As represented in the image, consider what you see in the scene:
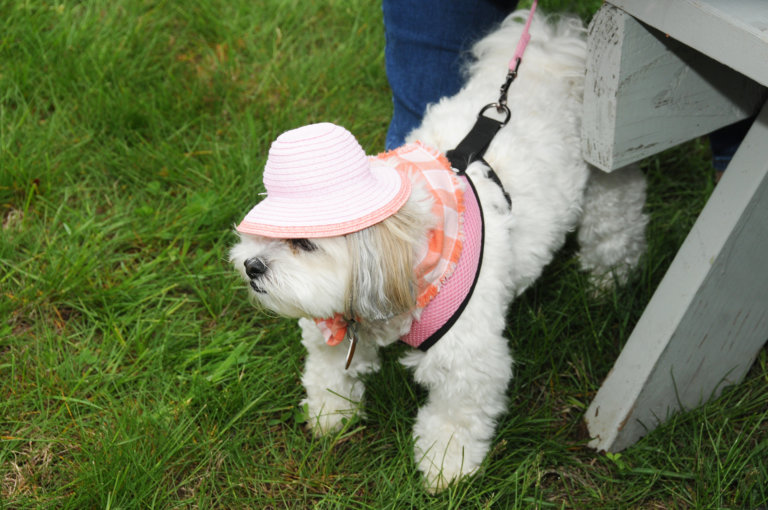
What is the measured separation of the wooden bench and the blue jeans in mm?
589

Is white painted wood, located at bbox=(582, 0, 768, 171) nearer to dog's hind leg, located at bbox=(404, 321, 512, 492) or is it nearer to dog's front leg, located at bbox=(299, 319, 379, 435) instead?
dog's hind leg, located at bbox=(404, 321, 512, 492)

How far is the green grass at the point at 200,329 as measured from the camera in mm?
2203

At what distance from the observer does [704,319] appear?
212cm

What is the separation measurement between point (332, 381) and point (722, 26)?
5.05 ft

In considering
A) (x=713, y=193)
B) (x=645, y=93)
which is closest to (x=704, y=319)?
(x=713, y=193)

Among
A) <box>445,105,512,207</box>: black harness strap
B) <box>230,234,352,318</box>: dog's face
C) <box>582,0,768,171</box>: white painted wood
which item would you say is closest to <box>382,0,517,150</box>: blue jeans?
<box>445,105,512,207</box>: black harness strap

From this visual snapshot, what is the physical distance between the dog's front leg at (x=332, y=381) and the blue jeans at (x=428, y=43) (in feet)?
3.27

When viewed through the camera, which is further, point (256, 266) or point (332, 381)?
point (332, 381)

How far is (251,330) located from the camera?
268 centimetres

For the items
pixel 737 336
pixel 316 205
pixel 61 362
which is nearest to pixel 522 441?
pixel 737 336

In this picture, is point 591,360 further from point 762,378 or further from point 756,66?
point 756,66

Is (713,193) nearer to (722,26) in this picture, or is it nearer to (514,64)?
(722,26)

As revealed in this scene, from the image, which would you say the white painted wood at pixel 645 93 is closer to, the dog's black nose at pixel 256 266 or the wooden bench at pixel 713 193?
the wooden bench at pixel 713 193

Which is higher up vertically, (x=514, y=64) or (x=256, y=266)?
(x=514, y=64)
